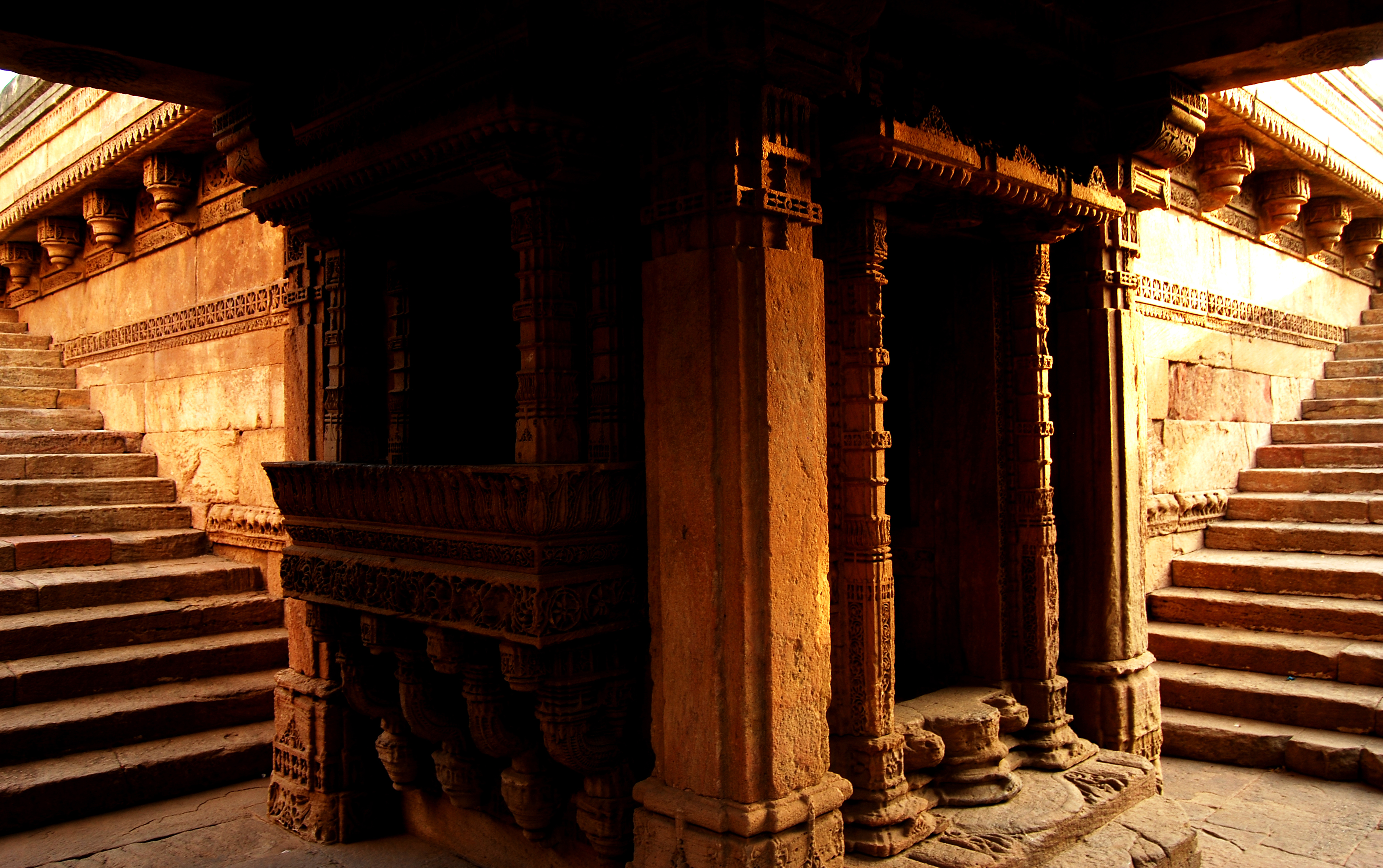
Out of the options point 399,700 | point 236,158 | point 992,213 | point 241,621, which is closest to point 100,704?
point 241,621

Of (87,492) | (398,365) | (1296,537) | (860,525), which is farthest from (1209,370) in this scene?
(87,492)

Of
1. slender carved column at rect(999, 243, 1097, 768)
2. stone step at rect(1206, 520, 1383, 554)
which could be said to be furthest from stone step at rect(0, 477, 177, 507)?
slender carved column at rect(999, 243, 1097, 768)

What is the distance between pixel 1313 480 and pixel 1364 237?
2.67m

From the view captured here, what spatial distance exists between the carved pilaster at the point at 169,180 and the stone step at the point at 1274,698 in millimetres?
5935

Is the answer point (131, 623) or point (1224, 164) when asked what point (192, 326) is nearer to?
point (131, 623)

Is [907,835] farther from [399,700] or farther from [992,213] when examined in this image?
[992,213]

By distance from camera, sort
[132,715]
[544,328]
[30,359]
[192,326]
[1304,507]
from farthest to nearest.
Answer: [30,359] → [1304,507] → [192,326] → [132,715] → [544,328]

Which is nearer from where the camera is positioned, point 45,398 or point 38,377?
point 45,398

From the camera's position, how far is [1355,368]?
7875mm

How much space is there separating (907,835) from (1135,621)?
1.67m

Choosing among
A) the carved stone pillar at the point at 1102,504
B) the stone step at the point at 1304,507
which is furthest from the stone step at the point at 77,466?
the carved stone pillar at the point at 1102,504

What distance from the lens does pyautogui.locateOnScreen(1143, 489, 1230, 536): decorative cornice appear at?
18.6ft

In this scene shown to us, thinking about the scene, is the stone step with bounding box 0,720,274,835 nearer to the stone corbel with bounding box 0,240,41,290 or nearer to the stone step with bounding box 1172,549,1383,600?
the stone step with bounding box 1172,549,1383,600

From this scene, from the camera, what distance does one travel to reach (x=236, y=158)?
3830 mm
